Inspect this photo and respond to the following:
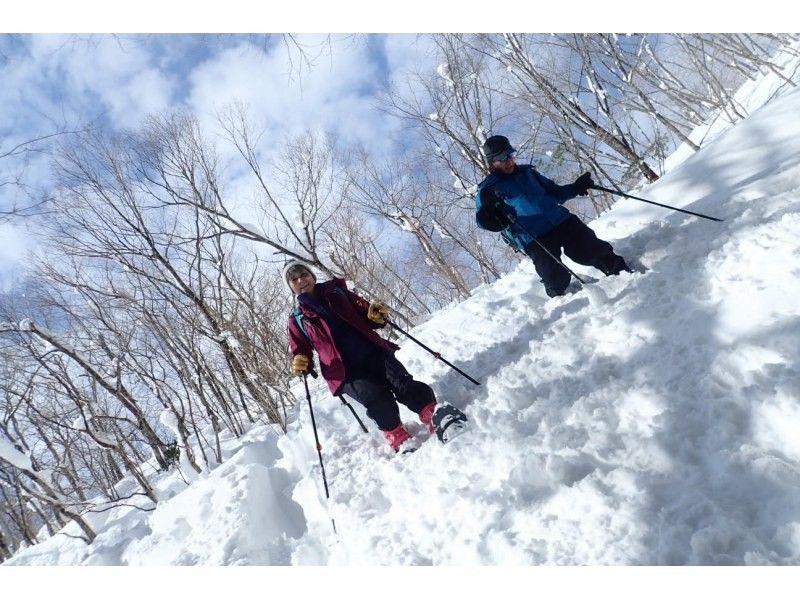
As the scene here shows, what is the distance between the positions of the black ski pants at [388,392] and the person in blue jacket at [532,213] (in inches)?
68.8

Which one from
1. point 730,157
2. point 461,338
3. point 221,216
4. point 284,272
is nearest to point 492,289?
point 461,338

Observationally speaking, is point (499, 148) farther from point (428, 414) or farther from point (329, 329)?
point (428, 414)

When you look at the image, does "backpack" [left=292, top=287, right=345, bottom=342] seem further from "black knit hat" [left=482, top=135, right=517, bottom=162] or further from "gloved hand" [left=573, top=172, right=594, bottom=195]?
"gloved hand" [left=573, top=172, right=594, bottom=195]

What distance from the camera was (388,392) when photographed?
141 inches

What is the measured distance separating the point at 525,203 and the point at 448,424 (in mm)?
2404

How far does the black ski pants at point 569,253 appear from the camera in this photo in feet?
13.4

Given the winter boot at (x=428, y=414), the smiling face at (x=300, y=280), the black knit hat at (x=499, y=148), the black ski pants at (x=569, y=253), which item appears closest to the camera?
the winter boot at (x=428, y=414)

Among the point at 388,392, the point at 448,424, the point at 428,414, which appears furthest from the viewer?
the point at 388,392

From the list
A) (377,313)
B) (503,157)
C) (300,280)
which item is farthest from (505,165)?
(300,280)

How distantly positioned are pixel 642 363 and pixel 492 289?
407 cm

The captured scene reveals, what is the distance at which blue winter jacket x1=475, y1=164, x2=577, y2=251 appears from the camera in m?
4.30

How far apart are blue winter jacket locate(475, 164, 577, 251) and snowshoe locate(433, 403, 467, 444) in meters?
1.96

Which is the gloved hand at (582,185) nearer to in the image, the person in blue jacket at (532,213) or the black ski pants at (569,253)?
the person in blue jacket at (532,213)

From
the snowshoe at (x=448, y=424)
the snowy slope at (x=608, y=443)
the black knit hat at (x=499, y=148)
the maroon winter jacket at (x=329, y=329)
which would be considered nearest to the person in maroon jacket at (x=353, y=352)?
the maroon winter jacket at (x=329, y=329)
